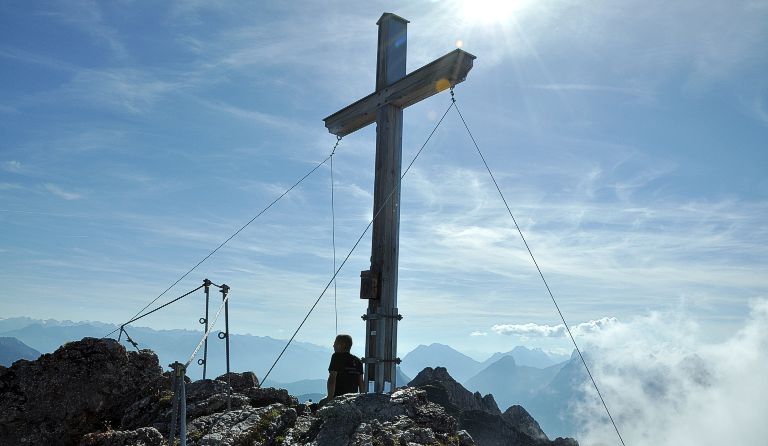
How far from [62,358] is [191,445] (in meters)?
4.12

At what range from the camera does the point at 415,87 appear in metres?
11.0

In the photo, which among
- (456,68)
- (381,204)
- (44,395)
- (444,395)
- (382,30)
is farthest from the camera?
(444,395)

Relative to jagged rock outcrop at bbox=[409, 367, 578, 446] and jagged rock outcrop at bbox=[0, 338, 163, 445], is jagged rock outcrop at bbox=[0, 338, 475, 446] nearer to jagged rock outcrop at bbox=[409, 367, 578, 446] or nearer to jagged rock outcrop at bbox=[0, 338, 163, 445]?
jagged rock outcrop at bbox=[0, 338, 163, 445]

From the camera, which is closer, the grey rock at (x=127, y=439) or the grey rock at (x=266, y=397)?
the grey rock at (x=127, y=439)

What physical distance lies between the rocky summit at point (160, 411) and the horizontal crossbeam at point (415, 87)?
18.7 feet

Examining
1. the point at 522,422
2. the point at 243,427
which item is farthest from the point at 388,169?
the point at 522,422

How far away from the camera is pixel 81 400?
973 cm

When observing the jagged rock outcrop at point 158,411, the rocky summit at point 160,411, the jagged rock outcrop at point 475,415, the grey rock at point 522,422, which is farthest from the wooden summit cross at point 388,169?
the grey rock at point 522,422

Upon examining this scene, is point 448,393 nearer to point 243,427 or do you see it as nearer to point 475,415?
point 475,415

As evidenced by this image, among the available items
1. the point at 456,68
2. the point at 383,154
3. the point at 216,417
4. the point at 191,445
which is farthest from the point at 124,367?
the point at 456,68

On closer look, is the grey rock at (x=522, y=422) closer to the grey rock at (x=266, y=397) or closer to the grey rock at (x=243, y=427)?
the grey rock at (x=266, y=397)

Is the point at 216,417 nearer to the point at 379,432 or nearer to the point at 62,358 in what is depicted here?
the point at 379,432

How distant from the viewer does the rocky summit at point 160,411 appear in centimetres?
784

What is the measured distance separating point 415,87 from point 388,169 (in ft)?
5.56
